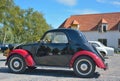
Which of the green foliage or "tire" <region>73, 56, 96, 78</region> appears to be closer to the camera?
"tire" <region>73, 56, 96, 78</region>

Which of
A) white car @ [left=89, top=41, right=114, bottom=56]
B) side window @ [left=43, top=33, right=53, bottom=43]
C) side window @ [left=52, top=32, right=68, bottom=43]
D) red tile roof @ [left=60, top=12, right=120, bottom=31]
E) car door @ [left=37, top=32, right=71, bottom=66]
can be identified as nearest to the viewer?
car door @ [left=37, top=32, right=71, bottom=66]

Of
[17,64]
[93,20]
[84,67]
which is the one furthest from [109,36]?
[84,67]

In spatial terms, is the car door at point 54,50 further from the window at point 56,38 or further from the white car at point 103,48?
the white car at point 103,48

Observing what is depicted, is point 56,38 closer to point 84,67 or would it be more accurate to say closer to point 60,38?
point 60,38

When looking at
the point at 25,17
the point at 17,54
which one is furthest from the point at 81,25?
the point at 17,54

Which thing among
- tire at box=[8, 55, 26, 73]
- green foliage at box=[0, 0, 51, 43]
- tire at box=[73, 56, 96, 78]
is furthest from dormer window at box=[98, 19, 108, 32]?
tire at box=[73, 56, 96, 78]

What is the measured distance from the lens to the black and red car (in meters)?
13.6

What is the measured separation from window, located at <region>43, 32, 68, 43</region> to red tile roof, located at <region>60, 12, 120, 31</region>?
50725mm

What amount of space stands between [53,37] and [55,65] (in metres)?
1.12

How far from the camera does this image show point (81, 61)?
540 inches

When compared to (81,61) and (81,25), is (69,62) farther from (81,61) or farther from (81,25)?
(81,25)

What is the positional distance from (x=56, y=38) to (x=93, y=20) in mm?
54852

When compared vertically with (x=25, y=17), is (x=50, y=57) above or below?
below

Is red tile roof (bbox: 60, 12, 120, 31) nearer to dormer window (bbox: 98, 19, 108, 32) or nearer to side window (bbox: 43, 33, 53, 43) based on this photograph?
dormer window (bbox: 98, 19, 108, 32)
